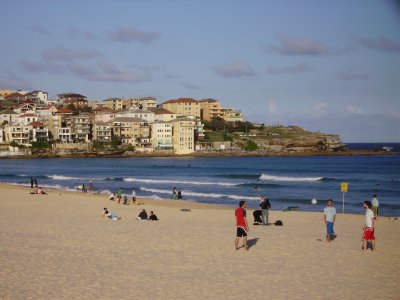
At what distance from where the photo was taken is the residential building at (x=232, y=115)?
17125 cm

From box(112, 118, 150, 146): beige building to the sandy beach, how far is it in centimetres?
11688

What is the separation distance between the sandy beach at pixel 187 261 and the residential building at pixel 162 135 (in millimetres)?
115834

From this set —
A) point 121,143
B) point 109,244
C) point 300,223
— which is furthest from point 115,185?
point 121,143

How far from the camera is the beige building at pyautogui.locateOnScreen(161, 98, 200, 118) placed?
15725cm

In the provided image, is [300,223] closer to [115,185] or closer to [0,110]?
[115,185]

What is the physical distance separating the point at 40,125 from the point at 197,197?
101527 mm

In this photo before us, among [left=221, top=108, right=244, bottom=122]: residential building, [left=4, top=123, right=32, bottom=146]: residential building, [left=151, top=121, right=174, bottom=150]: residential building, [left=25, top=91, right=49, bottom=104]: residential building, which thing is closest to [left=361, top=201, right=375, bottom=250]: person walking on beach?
[left=151, top=121, right=174, bottom=150]: residential building

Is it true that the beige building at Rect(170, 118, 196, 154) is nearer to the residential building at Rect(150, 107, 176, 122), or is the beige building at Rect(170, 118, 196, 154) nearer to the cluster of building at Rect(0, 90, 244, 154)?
the cluster of building at Rect(0, 90, 244, 154)

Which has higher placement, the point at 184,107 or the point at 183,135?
the point at 184,107

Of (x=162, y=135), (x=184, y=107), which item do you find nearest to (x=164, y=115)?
(x=162, y=135)

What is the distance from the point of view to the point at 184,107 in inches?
6225

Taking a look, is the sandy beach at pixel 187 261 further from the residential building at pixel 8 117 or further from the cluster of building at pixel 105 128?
the residential building at pixel 8 117

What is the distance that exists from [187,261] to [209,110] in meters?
156

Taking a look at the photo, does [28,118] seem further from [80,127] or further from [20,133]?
[80,127]
